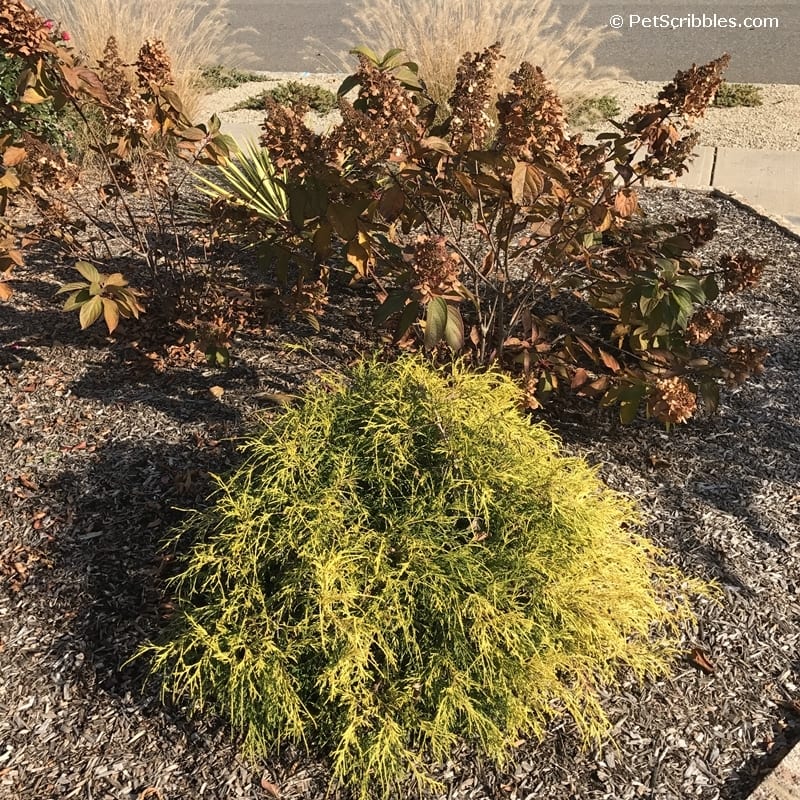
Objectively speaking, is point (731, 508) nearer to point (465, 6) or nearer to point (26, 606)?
point (26, 606)

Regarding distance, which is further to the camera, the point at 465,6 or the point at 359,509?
the point at 465,6

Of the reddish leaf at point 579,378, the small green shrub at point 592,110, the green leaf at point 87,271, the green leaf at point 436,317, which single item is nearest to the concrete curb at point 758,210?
the small green shrub at point 592,110

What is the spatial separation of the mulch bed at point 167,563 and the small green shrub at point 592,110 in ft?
13.1

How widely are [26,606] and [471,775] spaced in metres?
1.55

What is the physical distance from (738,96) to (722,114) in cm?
→ 55

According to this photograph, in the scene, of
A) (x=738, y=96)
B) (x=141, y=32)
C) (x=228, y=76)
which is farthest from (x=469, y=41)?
(x=228, y=76)

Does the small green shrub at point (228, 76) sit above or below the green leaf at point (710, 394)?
above

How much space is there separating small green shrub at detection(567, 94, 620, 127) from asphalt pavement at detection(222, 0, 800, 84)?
1.91 meters

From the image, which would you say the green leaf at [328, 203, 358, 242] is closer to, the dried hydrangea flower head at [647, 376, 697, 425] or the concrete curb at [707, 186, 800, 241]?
the dried hydrangea flower head at [647, 376, 697, 425]

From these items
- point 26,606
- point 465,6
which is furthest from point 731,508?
point 465,6

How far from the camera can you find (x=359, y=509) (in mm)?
2225

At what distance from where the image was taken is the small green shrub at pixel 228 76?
9282 millimetres

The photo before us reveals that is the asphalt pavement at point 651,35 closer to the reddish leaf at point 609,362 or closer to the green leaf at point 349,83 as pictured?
the green leaf at point 349,83

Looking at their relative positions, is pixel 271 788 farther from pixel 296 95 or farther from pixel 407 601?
pixel 296 95
